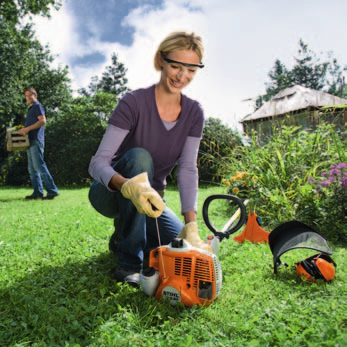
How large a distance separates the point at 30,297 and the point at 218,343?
99cm

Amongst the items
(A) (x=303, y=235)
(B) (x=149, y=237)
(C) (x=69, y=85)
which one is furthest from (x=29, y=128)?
(C) (x=69, y=85)

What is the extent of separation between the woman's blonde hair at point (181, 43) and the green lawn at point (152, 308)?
4.39ft

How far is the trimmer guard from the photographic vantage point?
1844 millimetres

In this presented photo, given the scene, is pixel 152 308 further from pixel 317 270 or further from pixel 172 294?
pixel 317 270

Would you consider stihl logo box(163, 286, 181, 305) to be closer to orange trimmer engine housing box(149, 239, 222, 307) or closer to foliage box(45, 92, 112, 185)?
orange trimmer engine housing box(149, 239, 222, 307)

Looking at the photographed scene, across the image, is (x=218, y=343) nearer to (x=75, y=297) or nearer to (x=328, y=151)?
(x=75, y=297)

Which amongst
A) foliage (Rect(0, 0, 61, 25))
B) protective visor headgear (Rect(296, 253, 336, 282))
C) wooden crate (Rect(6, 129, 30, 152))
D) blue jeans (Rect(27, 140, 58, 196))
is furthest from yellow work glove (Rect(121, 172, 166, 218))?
foliage (Rect(0, 0, 61, 25))

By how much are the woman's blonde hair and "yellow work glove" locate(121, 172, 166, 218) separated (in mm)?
767

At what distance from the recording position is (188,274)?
1.51 metres

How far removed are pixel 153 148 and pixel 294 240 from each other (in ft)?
3.32

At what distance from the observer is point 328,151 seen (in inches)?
146

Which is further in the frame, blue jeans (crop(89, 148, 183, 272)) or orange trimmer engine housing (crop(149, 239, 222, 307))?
blue jeans (crop(89, 148, 183, 272))

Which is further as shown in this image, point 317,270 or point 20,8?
point 20,8

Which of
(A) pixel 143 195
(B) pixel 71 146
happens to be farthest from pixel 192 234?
(B) pixel 71 146
